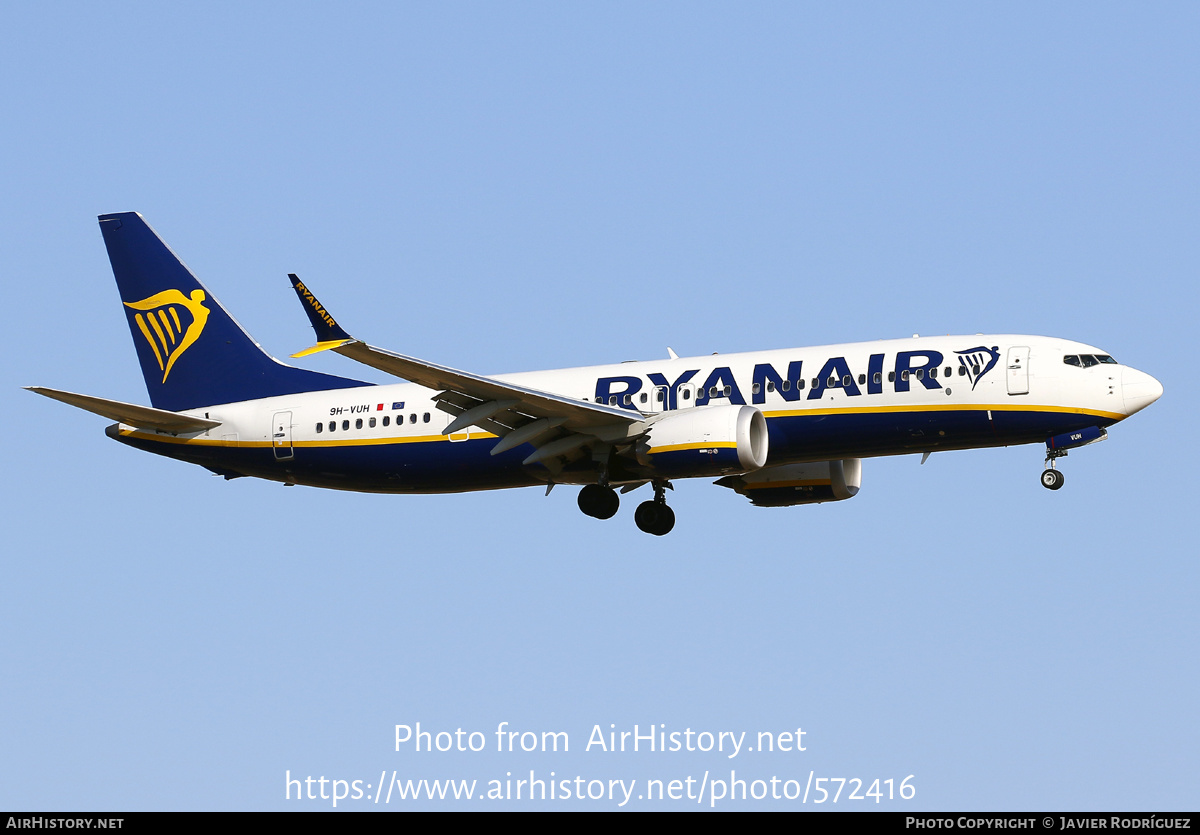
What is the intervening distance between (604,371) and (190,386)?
11965 mm

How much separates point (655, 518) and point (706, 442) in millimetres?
5118

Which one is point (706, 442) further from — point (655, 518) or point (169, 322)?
point (169, 322)

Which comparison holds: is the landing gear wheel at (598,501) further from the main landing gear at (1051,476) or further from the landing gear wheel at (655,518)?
the main landing gear at (1051,476)

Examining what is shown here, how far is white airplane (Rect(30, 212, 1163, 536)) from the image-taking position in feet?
117

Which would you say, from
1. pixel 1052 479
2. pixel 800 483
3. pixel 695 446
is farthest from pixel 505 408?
pixel 1052 479

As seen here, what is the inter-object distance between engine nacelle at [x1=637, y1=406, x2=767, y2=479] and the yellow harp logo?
48.1ft

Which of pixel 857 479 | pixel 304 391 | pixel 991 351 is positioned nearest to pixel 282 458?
pixel 304 391

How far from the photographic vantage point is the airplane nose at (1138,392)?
35156 mm

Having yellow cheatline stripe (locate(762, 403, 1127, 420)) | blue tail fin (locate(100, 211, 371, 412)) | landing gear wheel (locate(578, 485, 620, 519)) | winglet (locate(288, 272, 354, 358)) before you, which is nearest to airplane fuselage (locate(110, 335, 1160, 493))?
yellow cheatline stripe (locate(762, 403, 1127, 420))

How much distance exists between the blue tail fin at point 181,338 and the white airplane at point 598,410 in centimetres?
5

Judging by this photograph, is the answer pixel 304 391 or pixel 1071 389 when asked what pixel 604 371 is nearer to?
pixel 304 391

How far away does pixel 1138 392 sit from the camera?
35.2m

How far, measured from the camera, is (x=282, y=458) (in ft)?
136

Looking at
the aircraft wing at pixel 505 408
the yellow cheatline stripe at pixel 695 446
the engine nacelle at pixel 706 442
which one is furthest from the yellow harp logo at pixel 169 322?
the yellow cheatline stripe at pixel 695 446
